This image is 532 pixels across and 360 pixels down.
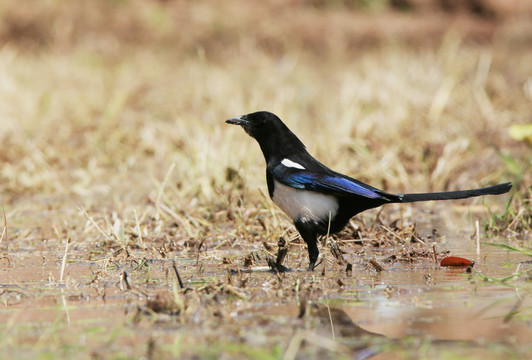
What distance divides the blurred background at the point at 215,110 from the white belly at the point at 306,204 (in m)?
1.50

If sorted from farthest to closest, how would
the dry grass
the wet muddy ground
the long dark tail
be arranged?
1. the dry grass
2. the long dark tail
3. the wet muddy ground

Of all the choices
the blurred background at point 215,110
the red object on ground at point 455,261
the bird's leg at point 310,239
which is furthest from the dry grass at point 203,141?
the red object on ground at point 455,261

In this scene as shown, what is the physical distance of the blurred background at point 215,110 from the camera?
8.00 m

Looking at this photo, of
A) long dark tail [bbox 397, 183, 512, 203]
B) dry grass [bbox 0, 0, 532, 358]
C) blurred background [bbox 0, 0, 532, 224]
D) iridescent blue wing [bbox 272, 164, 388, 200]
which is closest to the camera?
long dark tail [bbox 397, 183, 512, 203]

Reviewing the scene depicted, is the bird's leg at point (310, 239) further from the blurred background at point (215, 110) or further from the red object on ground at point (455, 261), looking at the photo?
the blurred background at point (215, 110)

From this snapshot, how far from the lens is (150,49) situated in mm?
16312

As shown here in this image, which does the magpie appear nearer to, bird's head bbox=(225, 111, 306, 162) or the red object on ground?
bird's head bbox=(225, 111, 306, 162)

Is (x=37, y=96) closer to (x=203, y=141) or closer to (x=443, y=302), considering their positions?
(x=203, y=141)

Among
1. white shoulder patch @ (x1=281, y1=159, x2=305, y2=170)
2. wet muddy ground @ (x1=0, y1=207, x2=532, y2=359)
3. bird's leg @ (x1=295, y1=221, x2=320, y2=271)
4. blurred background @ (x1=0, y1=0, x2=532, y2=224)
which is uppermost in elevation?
blurred background @ (x1=0, y1=0, x2=532, y2=224)

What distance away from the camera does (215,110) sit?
1057 centimetres

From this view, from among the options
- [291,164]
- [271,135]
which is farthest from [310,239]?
[271,135]

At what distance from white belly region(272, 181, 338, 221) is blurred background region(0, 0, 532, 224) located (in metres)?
1.50

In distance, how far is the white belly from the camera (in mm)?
4852

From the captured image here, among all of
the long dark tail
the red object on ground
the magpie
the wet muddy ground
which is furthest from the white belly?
the red object on ground
